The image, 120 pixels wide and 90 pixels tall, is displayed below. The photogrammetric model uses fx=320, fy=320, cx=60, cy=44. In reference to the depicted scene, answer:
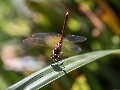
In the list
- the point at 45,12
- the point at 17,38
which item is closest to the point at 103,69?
the point at 45,12

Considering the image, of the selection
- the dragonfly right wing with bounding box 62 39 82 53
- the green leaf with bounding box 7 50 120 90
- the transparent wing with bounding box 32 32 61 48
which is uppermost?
the transparent wing with bounding box 32 32 61 48

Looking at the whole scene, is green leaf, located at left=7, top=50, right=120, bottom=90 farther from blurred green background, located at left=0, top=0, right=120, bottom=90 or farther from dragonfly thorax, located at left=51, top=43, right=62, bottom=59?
blurred green background, located at left=0, top=0, right=120, bottom=90

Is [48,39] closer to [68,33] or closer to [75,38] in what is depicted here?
[75,38]

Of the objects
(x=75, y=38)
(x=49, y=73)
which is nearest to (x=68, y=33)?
(x=75, y=38)

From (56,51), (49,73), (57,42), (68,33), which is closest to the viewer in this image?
(49,73)

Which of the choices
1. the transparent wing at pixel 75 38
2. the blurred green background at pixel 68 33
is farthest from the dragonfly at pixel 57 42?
the blurred green background at pixel 68 33

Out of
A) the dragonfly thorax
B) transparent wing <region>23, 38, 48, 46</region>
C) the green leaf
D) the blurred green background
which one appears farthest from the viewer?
the blurred green background

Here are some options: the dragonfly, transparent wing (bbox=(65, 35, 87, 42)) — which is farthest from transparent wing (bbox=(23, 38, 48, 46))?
transparent wing (bbox=(65, 35, 87, 42))
